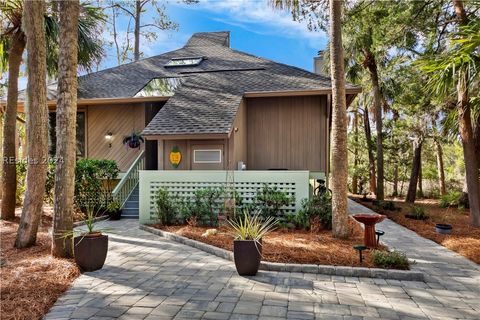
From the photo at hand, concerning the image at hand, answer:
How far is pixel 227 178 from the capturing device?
27.2 feet

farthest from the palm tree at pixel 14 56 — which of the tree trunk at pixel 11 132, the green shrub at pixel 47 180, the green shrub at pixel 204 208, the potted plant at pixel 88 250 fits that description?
the potted plant at pixel 88 250

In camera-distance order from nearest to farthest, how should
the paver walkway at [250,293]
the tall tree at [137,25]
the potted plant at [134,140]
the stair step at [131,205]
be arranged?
the paver walkway at [250,293], the stair step at [131,205], the potted plant at [134,140], the tall tree at [137,25]

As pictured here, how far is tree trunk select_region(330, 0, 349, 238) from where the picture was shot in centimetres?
644

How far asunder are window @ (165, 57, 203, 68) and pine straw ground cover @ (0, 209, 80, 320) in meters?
9.08

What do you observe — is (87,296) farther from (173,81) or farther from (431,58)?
(173,81)

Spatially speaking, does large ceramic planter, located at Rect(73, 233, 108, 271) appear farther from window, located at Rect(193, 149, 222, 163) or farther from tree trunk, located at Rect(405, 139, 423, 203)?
tree trunk, located at Rect(405, 139, 423, 203)

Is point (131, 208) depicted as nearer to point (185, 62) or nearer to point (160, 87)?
point (160, 87)

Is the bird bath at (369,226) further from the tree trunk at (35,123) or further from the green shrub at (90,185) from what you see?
the green shrub at (90,185)

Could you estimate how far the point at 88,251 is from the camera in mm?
4762

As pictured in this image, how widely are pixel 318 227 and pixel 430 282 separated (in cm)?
297

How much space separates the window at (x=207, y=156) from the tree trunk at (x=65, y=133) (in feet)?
15.0

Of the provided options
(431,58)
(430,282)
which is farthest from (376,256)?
(431,58)

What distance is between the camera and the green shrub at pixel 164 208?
8.16 metres

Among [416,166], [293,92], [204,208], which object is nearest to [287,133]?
[293,92]
